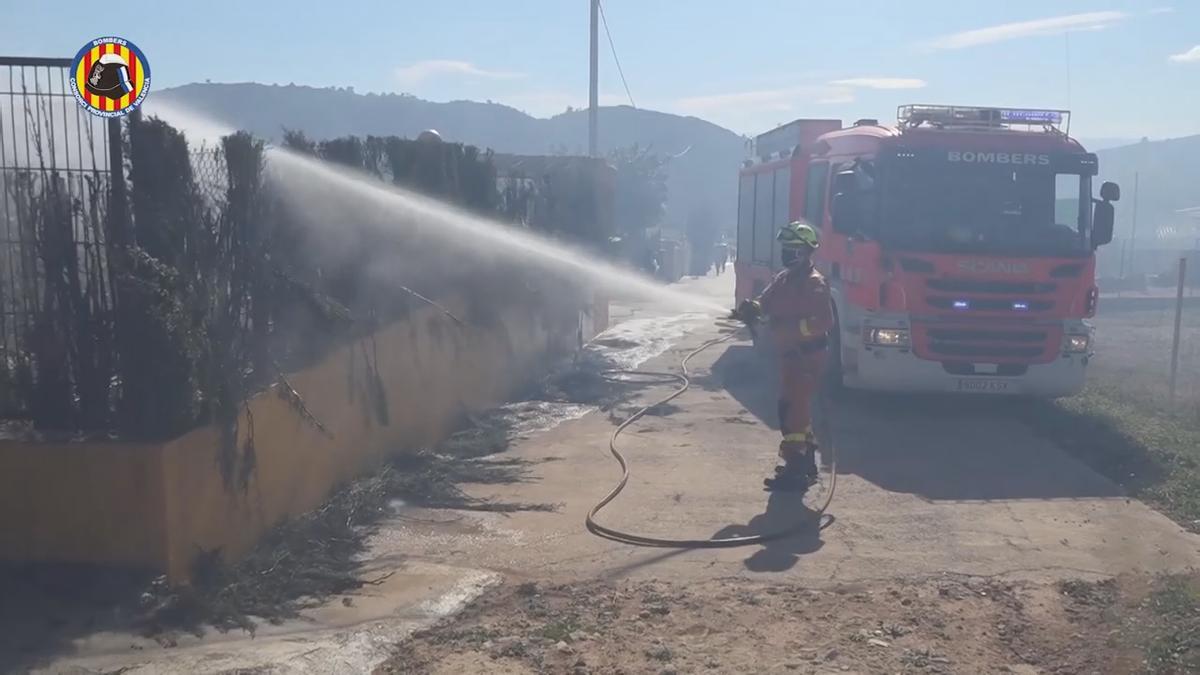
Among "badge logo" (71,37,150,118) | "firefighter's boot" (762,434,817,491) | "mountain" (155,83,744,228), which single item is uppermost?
"mountain" (155,83,744,228)

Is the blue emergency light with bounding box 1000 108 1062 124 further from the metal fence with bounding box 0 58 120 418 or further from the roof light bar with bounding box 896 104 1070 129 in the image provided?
the metal fence with bounding box 0 58 120 418

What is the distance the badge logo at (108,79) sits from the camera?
19.5 feet

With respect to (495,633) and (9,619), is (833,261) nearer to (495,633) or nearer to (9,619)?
(495,633)

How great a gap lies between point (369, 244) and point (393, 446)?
5.08 ft

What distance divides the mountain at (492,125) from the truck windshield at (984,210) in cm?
543

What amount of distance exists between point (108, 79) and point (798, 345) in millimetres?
4862

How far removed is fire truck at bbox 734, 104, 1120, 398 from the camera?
1057cm

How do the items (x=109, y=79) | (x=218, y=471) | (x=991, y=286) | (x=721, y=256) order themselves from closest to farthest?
(x=218, y=471), (x=109, y=79), (x=991, y=286), (x=721, y=256)

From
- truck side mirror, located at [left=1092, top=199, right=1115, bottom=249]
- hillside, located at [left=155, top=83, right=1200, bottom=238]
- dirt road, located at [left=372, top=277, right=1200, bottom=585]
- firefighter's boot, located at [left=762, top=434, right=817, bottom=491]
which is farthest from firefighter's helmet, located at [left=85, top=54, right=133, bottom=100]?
hillside, located at [left=155, top=83, right=1200, bottom=238]

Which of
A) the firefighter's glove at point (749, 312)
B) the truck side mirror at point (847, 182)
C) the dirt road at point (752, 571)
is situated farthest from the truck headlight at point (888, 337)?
the firefighter's glove at point (749, 312)

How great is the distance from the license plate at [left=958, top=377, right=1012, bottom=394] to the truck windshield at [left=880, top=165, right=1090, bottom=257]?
1.19m

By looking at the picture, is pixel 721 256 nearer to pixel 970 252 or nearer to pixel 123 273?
pixel 970 252

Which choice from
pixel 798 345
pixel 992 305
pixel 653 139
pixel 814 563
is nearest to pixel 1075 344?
pixel 992 305

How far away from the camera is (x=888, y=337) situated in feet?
35.1
